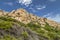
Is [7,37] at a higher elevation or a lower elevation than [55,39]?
lower

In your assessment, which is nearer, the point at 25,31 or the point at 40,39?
the point at 25,31

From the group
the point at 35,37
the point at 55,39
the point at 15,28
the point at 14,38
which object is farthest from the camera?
the point at 55,39

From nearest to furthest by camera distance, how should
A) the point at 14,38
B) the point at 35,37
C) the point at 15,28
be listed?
the point at 14,38 < the point at 15,28 < the point at 35,37

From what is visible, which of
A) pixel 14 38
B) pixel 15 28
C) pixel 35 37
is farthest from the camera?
pixel 35 37

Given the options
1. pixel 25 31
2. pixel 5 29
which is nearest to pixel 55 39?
pixel 25 31

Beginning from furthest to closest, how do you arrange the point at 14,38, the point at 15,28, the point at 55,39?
the point at 55,39 → the point at 15,28 → the point at 14,38

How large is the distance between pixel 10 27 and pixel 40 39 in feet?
33.2

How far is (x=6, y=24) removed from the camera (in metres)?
43.1

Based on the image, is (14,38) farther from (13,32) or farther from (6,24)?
(6,24)

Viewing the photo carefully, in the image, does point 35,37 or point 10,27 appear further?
point 35,37

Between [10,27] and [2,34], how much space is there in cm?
285

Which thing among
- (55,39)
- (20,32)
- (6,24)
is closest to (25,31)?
(20,32)

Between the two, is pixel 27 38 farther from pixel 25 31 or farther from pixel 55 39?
pixel 55 39

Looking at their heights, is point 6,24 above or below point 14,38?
above
